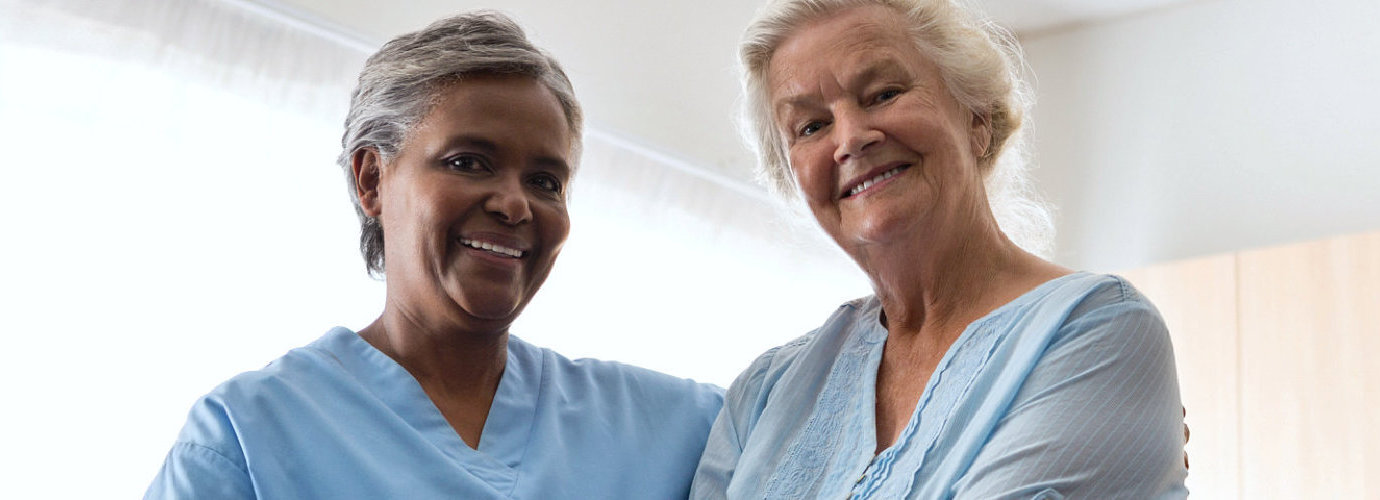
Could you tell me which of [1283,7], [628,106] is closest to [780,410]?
[628,106]

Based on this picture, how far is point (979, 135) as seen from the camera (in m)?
1.62

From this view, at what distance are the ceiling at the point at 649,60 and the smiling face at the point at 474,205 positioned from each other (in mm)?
1768

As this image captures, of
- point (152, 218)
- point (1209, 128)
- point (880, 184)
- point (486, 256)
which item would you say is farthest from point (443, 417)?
point (1209, 128)

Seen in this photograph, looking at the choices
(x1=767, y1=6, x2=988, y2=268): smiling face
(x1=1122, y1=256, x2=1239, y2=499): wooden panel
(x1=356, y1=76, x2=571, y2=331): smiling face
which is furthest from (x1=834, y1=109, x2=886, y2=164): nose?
(x1=1122, y1=256, x2=1239, y2=499): wooden panel


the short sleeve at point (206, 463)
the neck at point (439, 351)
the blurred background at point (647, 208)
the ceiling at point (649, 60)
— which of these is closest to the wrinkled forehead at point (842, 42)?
the blurred background at point (647, 208)

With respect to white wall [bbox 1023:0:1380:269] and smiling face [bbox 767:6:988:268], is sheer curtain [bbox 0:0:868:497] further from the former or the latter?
white wall [bbox 1023:0:1380:269]

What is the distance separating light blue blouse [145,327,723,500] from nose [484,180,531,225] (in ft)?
0.73

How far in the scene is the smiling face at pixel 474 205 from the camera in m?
1.54

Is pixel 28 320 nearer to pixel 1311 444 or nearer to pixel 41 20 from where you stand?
pixel 41 20

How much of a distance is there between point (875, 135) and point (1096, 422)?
42 centimetres

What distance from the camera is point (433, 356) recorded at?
162cm

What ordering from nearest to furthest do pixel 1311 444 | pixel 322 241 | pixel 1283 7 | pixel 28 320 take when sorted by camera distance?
pixel 28 320 < pixel 322 241 < pixel 1311 444 < pixel 1283 7

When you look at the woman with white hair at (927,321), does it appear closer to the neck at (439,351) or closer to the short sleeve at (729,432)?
the short sleeve at (729,432)

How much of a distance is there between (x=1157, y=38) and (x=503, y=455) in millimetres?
3710
